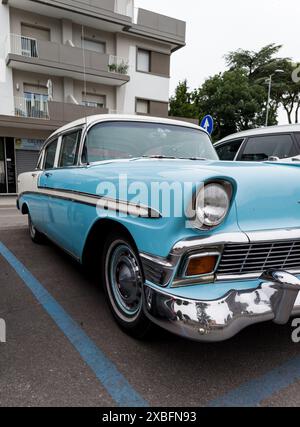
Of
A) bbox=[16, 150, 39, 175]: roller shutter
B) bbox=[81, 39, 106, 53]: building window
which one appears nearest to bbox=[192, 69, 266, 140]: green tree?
bbox=[81, 39, 106, 53]: building window

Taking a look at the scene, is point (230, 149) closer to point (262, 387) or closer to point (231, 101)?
point (262, 387)

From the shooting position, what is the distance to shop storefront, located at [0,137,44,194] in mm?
14930

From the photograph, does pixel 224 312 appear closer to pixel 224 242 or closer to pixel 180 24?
pixel 224 242

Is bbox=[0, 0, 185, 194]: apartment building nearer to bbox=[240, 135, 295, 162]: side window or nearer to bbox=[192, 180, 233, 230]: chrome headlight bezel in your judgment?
bbox=[240, 135, 295, 162]: side window

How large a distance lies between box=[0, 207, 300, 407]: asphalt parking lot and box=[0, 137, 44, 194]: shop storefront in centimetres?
1333

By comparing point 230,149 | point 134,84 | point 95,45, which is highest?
point 95,45

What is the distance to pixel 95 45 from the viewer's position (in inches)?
675

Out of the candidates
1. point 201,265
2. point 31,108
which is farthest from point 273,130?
point 31,108

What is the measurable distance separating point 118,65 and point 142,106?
99.0 inches

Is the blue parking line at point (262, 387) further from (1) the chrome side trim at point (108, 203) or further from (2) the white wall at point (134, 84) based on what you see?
(2) the white wall at point (134, 84)

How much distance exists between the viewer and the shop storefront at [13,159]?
588 inches

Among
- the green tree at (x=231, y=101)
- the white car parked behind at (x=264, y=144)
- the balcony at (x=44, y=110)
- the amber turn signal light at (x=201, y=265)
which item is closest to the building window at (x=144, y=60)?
the balcony at (x=44, y=110)

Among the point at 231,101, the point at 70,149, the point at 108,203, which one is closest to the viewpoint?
the point at 108,203
